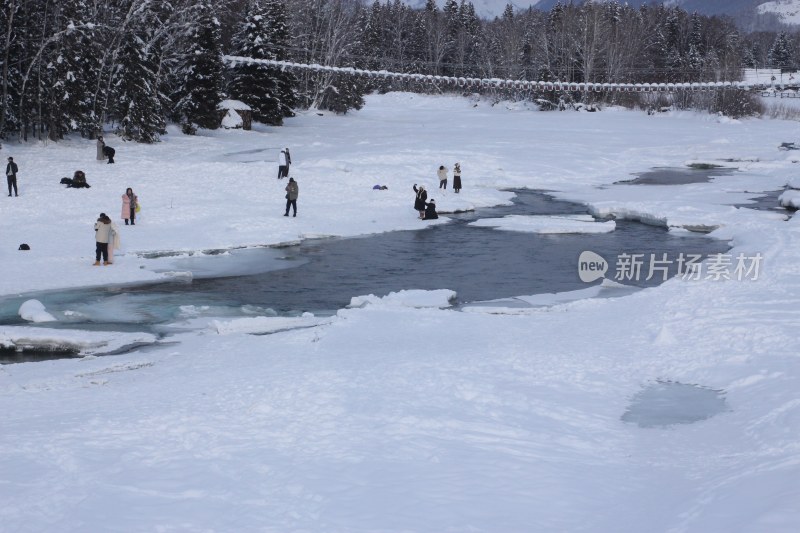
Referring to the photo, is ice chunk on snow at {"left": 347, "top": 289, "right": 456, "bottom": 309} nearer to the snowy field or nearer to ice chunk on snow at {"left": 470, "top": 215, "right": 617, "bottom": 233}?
the snowy field

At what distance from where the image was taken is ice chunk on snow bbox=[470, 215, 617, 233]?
27016 millimetres

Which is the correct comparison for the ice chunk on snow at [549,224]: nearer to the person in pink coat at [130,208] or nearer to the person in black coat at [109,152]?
the person in pink coat at [130,208]

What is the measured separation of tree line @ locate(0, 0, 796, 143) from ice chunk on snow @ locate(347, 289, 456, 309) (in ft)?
88.2

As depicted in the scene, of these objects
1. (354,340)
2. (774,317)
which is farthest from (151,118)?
(774,317)

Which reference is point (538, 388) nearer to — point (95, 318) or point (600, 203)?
point (95, 318)

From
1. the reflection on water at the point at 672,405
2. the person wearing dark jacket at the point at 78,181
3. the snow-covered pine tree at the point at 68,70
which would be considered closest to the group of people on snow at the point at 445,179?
the person wearing dark jacket at the point at 78,181

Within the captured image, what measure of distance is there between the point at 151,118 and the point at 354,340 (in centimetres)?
3369

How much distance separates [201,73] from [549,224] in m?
29.5

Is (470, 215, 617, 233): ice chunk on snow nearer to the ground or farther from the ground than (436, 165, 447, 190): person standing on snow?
nearer to the ground

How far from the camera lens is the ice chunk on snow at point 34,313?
1572 centimetres

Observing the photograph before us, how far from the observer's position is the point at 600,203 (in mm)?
31297

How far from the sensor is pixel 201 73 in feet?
163

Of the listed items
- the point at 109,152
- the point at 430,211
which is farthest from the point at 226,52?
the point at 430,211

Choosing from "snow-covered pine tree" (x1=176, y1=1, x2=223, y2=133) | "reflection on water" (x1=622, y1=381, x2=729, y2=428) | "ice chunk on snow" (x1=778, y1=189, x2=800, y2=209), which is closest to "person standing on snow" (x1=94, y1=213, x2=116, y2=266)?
Result: "reflection on water" (x1=622, y1=381, x2=729, y2=428)
